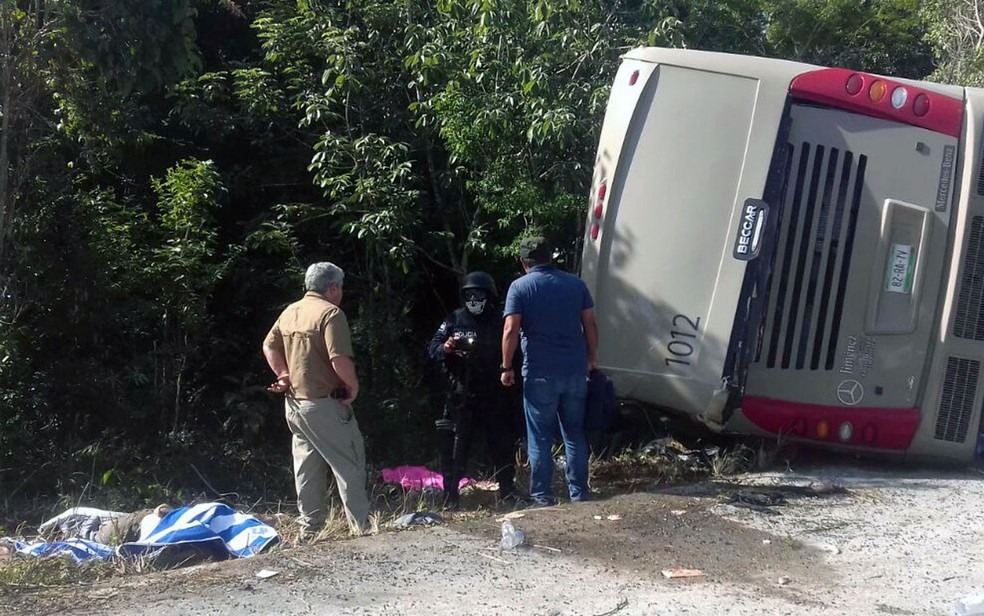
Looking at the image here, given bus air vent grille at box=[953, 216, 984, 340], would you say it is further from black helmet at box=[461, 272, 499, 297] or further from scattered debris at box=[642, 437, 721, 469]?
black helmet at box=[461, 272, 499, 297]

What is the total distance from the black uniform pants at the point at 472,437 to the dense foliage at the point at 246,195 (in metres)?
1.60

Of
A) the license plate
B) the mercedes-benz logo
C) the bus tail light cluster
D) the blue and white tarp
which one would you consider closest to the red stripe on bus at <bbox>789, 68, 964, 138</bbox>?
the license plate

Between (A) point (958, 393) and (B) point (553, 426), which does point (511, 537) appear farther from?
(A) point (958, 393)

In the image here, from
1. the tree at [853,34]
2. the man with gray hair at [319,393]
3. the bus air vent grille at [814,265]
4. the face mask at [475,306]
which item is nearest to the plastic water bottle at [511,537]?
the man with gray hair at [319,393]

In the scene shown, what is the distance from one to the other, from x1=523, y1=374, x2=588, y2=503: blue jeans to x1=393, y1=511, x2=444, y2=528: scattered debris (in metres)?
→ 0.78

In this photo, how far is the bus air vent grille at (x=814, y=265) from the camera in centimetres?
717

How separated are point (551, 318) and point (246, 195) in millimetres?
4290

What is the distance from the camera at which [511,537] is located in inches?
228

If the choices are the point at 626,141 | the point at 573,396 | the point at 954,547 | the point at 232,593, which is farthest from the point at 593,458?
the point at 232,593

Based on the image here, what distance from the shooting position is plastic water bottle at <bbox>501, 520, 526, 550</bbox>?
18.9ft

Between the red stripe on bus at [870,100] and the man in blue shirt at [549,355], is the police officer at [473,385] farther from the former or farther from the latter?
the red stripe on bus at [870,100]

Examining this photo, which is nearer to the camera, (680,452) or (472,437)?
(472,437)

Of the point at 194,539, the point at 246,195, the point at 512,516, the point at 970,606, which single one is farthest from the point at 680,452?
the point at 246,195

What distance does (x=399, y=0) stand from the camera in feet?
30.5
